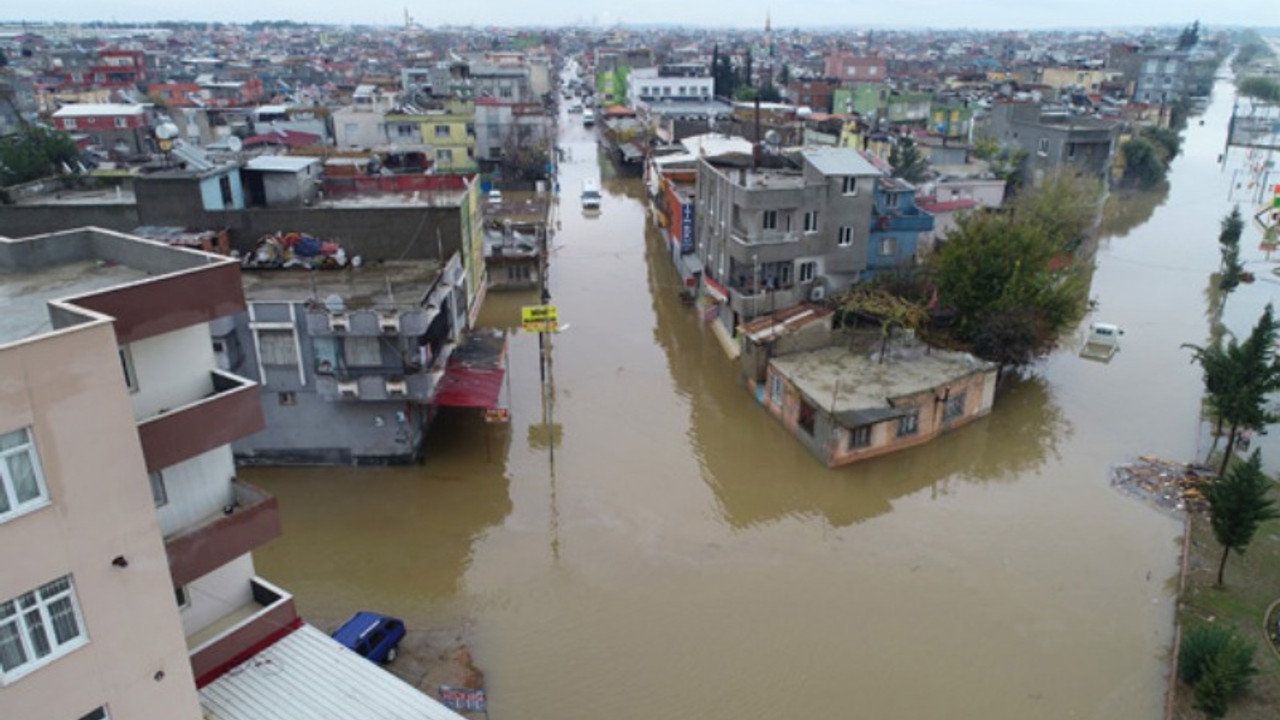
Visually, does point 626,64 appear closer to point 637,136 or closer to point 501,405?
point 637,136

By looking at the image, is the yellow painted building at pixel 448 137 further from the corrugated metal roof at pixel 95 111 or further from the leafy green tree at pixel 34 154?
the corrugated metal roof at pixel 95 111

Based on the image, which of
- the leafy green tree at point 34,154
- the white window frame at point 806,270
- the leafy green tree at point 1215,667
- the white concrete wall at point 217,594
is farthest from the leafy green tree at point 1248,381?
the leafy green tree at point 34,154

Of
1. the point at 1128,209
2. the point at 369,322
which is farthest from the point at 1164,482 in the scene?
the point at 1128,209

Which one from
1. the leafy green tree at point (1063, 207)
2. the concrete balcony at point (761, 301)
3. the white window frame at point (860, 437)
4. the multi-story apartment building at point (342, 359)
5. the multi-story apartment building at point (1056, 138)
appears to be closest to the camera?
the multi-story apartment building at point (342, 359)

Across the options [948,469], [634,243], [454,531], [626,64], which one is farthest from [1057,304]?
[626,64]

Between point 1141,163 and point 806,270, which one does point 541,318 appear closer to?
point 806,270

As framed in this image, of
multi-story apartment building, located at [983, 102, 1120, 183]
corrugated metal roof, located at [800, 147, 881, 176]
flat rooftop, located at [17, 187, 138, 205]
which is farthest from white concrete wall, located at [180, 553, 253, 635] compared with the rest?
multi-story apartment building, located at [983, 102, 1120, 183]
